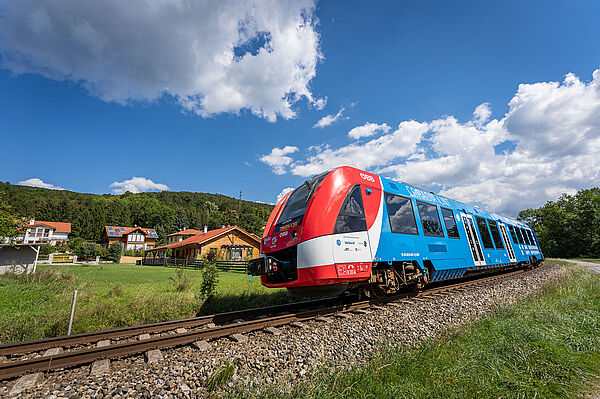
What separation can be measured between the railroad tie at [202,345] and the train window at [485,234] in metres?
11.6

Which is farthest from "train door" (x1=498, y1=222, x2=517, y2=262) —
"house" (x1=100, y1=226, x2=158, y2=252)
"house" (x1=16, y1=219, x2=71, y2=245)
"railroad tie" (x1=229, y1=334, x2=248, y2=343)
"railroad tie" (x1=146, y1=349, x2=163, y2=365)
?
"house" (x1=100, y1=226, x2=158, y2=252)

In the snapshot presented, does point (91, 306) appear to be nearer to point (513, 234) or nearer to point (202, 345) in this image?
point (202, 345)

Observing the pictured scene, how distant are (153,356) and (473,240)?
36.7 ft

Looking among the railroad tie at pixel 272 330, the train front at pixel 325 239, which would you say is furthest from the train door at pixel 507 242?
the railroad tie at pixel 272 330

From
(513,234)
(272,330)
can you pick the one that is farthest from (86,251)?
(513,234)

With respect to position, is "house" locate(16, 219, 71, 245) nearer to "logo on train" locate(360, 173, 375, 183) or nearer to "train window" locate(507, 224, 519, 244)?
"logo on train" locate(360, 173, 375, 183)

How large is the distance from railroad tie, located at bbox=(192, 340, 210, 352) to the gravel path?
9 cm

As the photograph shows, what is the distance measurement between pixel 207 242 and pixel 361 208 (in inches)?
1259

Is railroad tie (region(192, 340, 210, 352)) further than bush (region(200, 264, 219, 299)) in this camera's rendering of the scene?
No

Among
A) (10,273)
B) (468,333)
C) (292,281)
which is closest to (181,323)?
(292,281)

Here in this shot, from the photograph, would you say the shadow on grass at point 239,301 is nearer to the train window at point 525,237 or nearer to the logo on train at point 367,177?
the logo on train at point 367,177

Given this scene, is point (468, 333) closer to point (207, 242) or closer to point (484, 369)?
point (484, 369)

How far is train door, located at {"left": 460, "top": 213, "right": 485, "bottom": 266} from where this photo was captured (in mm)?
10422

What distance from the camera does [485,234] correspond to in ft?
38.7
